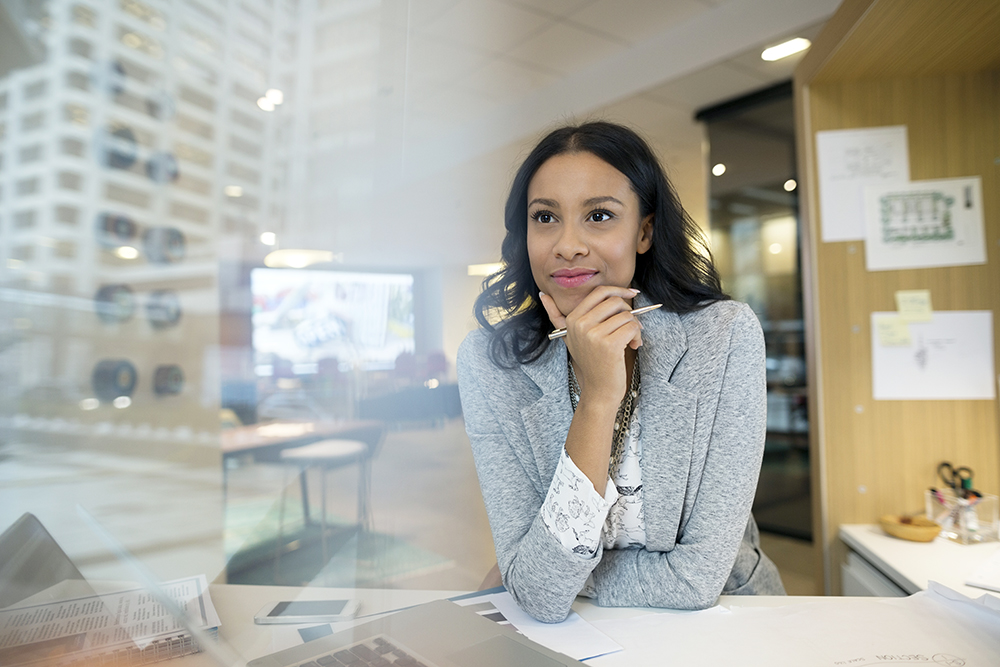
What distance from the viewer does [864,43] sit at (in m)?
1.15

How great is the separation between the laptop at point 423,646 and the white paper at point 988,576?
785 millimetres

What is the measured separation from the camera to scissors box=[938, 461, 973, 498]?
1202 millimetres

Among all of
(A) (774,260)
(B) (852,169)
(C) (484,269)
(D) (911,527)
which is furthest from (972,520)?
(A) (774,260)

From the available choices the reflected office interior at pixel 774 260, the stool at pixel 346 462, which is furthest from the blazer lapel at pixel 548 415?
the reflected office interior at pixel 774 260

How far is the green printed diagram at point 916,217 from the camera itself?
49.7 inches

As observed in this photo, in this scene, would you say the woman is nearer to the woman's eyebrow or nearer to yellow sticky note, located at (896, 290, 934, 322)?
the woman's eyebrow

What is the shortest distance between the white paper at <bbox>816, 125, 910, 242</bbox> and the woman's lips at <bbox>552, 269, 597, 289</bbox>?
2.80 feet

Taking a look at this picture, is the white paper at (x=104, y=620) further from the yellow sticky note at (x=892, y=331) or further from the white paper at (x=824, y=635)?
the yellow sticky note at (x=892, y=331)

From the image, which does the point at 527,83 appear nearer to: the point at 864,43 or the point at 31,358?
the point at 864,43

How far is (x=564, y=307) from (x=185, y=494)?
0.55 meters

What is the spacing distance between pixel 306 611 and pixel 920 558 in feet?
3.69

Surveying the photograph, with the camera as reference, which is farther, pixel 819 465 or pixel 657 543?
pixel 819 465

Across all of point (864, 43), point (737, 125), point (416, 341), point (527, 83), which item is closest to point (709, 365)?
point (416, 341)

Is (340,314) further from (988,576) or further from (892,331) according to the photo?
(892,331)
